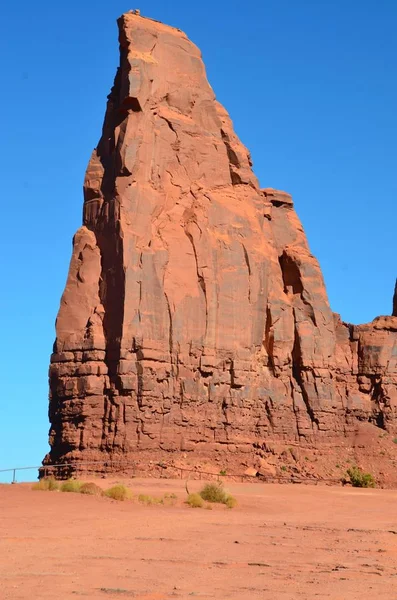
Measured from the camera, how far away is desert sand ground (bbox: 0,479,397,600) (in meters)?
11.8

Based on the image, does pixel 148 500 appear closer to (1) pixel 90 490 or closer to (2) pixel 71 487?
(1) pixel 90 490

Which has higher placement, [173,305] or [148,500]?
[173,305]

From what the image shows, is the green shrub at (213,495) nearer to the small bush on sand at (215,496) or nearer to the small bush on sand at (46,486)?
the small bush on sand at (215,496)

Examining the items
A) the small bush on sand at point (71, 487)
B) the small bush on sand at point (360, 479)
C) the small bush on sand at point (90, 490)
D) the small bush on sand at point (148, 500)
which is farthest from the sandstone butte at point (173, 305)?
the small bush on sand at point (148, 500)

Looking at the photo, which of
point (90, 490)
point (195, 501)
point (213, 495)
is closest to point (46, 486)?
point (90, 490)

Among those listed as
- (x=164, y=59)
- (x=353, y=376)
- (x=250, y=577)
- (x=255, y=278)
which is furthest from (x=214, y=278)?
(x=250, y=577)

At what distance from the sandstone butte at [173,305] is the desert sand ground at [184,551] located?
9.29 m

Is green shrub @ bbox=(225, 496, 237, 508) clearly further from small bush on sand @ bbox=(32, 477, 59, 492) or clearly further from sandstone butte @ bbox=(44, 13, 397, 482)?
sandstone butte @ bbox=(44, 13, 397, 482)

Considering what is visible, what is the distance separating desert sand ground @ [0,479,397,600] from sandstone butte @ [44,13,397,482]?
366 inches

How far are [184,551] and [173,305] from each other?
21181 millimetres

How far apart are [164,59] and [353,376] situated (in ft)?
59.6

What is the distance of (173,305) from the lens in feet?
119

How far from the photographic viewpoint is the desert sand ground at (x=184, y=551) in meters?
11.8

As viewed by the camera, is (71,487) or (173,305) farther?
(173,305)
